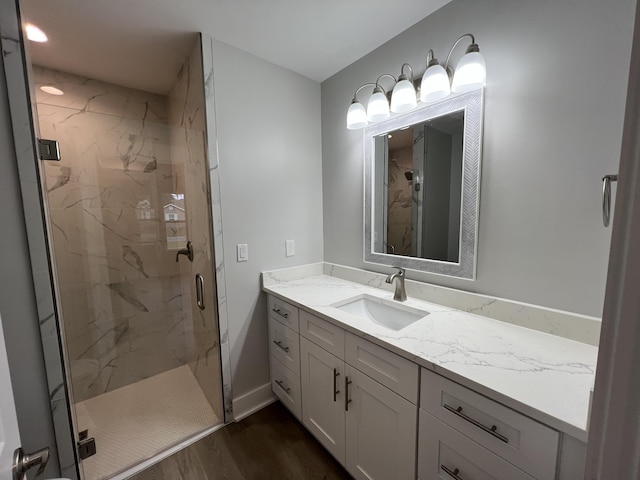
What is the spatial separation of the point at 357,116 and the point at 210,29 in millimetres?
964

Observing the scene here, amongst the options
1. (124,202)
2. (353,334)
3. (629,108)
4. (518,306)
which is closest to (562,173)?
(518,306)

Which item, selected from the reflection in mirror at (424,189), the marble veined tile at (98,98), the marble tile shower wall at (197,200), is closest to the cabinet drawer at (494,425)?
the reflection in mirror at (424,189)

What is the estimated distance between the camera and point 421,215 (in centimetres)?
153

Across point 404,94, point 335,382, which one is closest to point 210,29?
point 404,94

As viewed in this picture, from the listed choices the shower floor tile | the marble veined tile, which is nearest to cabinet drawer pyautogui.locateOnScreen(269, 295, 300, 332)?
the shower floor tile

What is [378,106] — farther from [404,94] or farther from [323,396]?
[323,396]

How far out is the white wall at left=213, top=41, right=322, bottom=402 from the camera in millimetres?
1626

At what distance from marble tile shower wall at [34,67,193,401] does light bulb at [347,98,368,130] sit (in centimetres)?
154

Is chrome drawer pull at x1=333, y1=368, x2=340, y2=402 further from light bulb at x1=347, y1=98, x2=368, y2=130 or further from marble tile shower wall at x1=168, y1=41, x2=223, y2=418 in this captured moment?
light bulb at x1=347, y1=98, x2=368, y2=130

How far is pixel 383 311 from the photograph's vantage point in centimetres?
154

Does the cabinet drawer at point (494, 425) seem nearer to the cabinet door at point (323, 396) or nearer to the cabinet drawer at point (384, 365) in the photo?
the cabinet drawer at point (384, 365)

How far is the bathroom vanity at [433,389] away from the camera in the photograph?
0.71 meters

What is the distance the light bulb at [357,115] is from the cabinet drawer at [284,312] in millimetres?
1230

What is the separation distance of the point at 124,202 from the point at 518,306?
8.88 feet
